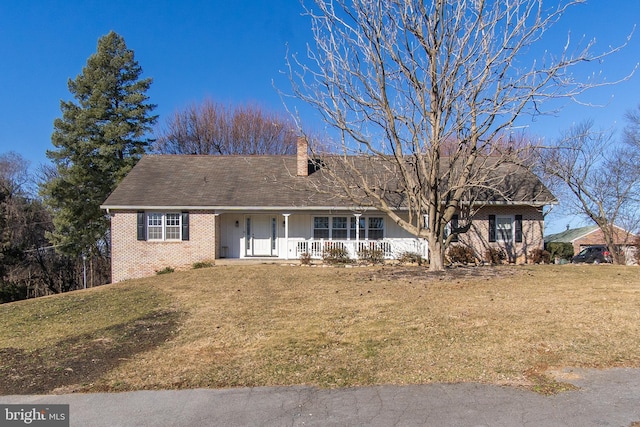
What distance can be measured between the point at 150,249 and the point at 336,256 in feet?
25.8

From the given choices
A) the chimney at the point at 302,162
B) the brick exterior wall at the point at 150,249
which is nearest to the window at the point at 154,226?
the brick exterior wall at the point at 150,249

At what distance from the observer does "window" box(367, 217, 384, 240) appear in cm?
1955

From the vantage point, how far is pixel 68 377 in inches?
207

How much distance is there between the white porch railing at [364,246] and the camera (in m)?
18.4

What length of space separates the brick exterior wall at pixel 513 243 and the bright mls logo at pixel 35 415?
1702 centimetres

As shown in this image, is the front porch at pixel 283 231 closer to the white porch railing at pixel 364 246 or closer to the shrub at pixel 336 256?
the white porch railing at pixel 364 246

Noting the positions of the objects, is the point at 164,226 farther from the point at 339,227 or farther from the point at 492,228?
the point at 492,228

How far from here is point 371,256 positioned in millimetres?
17828

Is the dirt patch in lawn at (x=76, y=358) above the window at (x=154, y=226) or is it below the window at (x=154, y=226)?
below

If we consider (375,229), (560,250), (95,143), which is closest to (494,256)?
(375,229)

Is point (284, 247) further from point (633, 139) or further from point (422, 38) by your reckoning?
point (633, 139)

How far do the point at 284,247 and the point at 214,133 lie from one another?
2075 centimetres

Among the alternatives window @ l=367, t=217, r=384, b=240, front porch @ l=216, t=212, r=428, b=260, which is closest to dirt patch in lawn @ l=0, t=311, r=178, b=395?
front porch @ l=216, t=212, r=428, b=260

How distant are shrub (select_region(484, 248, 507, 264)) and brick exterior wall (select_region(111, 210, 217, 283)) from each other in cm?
1169
